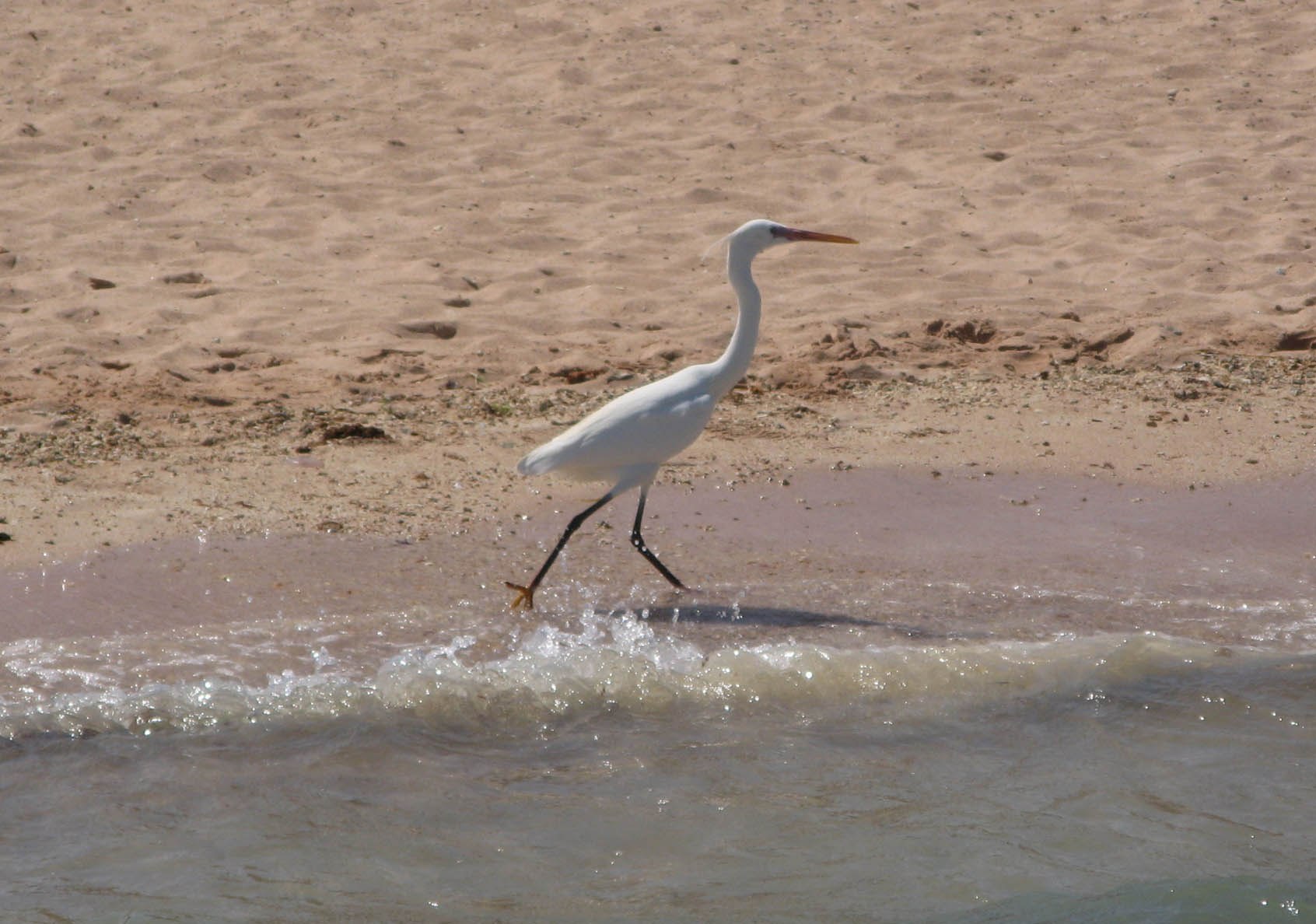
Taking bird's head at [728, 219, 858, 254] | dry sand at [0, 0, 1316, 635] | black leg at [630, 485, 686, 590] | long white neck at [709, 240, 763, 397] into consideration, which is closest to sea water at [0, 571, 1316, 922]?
black leg at [630, 485, 686, 590]

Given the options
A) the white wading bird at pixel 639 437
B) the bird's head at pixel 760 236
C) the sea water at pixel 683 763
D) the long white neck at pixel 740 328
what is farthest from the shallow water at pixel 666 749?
the bird's head at pixel 760 236

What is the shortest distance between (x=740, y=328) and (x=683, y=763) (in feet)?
5.33

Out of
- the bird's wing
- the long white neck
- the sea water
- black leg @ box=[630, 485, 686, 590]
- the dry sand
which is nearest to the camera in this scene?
the sea water

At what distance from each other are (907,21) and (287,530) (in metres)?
6.97

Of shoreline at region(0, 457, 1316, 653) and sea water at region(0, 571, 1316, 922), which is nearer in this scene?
sea water at region(0, 571, 1316, 922)

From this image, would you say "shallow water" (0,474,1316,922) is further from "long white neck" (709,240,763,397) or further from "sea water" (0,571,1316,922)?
"long white neck" (709,240,763,397)

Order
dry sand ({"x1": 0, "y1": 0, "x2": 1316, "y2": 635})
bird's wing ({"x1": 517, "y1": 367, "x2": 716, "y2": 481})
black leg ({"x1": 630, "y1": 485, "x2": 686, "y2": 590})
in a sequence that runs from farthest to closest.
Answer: dry sand ({"x1": 0, "y1": 0, "x2": 1316, "y2": 635}), black leg ({"x1": 630, "y1": 485, "x2": 686, "y2": 590}), bird's wing ({"x1": 517, "y1": 367, "x2": 716, "y2": 481})

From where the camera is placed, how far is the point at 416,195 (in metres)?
8.50

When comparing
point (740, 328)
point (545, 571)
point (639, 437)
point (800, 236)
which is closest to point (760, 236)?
point (800, 236)

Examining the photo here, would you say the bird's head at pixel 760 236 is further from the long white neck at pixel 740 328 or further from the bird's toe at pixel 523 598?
the bird's toe at pixel 523 598

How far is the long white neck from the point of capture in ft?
17.1

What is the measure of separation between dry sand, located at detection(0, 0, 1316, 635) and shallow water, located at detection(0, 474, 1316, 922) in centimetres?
42

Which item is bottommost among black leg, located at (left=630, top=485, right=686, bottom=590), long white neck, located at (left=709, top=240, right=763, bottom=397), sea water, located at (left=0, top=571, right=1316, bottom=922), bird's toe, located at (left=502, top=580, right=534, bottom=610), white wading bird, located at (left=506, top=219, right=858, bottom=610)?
Answer: sea water, located at (left=0, top=571, right=1316, bottom=922)

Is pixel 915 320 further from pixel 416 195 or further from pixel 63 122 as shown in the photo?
pixel 63 122
